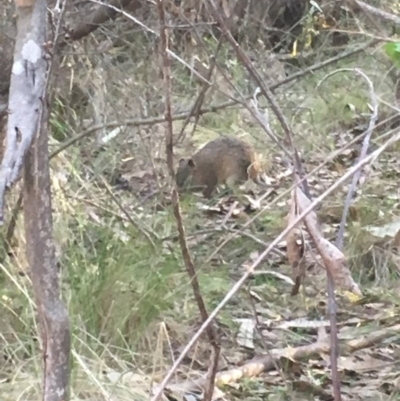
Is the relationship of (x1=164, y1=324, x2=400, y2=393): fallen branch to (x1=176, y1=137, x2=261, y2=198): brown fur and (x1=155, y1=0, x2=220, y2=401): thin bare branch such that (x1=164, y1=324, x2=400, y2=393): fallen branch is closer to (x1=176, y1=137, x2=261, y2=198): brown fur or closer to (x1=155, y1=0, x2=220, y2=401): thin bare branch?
(x1=155, y1=0, x2=220, y2=401): thin bare branch

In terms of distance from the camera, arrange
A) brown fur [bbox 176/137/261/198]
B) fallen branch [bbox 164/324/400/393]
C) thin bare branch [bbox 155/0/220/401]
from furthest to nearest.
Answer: brown fur [bbox 176/137/261/198] → fallen branch [bbox 164/324/400/393] → thin bare branch [bbox 155/0/220/401]

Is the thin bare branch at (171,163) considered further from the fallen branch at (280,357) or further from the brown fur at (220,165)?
the brown fur at (220,165)

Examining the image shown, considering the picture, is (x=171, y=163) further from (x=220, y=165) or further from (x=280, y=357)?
(x=220, y=165)

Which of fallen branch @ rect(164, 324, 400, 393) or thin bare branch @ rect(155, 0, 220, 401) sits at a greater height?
thin bare branch @ rect(155, 0, 220, 401)

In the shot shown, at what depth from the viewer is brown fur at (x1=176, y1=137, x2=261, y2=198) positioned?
3426mm

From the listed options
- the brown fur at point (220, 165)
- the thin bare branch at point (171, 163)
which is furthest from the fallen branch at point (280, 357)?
the brown fur at point (220, 165)

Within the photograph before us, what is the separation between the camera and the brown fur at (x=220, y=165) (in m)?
3.43

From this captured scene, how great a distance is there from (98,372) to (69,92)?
1268 millimetres

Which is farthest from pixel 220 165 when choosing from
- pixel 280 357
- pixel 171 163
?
pixel 171 163

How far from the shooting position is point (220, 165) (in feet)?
11.4

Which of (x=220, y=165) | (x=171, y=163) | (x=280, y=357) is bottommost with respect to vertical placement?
(x=280, y=357)

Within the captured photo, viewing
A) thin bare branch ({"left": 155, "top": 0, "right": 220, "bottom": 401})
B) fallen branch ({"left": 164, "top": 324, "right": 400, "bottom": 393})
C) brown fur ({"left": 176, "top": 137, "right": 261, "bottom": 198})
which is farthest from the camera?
brown fur ({"left": 176, "top": 137, "right": 261, "bottom": 198})

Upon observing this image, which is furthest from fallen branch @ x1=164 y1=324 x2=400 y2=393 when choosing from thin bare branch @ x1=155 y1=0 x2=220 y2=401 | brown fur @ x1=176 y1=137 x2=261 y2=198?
brown fur @ x1=176 y1=137 x2=261 y2=198

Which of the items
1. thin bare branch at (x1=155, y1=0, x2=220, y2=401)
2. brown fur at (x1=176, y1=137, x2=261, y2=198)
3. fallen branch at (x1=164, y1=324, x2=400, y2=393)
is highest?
thin bare branch at (x1=155, y1=0, x2=220, y2=401)
